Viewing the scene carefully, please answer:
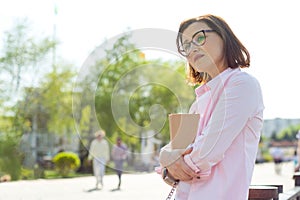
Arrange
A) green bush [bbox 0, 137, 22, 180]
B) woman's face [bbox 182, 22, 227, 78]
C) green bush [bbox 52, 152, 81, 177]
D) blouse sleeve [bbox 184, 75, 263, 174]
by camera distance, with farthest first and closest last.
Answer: green bush [bbox 52, 152, 81, 177] → green bush [bbox 0, 137, 22, 180] → woman's face [bbox 182, 22, 227, 78] → blouse sleeve [bbox 184, 75, 263, 174]

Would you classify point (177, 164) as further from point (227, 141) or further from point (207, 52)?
point (207, 52)

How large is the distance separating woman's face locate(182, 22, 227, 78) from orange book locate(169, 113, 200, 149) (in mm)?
216

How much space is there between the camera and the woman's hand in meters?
1.84

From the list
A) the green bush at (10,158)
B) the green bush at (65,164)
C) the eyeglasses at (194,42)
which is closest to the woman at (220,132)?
the eyeglasses at (194,42)

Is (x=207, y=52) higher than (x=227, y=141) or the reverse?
higher

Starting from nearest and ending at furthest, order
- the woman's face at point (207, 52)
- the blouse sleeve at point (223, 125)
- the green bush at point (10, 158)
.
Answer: the blouse sleeve at point (223, 125) < the woman's face at point (207, 52) < the green bush at point (10, 158)

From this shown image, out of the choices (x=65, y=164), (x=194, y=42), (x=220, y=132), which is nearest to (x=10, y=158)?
(x=65, y=164)

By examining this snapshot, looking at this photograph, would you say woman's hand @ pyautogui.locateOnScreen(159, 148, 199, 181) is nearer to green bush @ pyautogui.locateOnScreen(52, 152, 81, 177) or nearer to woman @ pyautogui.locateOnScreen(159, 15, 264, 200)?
woman @ pyautogui.locateOnScreen(159, 15, 264, 200)

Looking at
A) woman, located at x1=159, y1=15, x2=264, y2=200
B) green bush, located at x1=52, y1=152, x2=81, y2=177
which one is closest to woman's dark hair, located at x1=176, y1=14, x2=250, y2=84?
woman, located at x1=159, y1=15, x2=264, y2=200

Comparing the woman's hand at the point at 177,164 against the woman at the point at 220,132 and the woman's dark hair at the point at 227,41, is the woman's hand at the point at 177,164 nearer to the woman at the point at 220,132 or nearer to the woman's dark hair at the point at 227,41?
the woman at the point at 220,132

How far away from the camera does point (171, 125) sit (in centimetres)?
185

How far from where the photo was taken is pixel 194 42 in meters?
1.99

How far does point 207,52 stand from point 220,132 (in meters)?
0.30

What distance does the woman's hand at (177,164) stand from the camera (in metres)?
1.84
